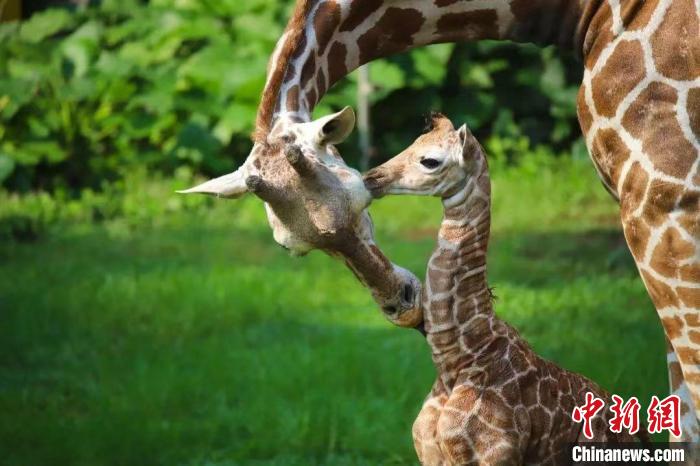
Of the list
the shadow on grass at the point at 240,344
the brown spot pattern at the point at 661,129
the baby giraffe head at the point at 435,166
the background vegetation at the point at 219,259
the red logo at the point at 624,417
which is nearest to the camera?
the brown spot pattern at the point at 661,129

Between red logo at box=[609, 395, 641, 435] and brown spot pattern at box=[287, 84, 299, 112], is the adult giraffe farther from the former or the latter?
red logo at box=[609, 395, 641, 435]

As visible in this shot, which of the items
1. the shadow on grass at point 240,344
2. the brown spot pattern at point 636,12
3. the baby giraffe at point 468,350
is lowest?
the shadow on grass at point 240,344

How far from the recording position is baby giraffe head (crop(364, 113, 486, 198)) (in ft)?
11.4

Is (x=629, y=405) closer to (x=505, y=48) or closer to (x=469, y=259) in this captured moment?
(x=469, y=259)

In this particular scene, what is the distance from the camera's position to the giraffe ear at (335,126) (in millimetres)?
3158

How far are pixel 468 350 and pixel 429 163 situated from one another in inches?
21.1

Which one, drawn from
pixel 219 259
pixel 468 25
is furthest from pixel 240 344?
pixel 468 25

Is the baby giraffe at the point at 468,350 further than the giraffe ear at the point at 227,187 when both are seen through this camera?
Yes

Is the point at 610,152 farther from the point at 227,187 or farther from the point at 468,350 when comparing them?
the point at 227,187

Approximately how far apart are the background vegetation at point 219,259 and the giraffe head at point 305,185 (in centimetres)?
197

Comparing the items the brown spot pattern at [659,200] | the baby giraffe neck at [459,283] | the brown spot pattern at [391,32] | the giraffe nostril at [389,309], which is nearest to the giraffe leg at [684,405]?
the brown spot pattern at [659,200]

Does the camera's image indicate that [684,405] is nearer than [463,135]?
No

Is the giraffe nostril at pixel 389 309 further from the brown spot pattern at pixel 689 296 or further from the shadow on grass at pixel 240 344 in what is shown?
the shadow on grass at pixel 240 344

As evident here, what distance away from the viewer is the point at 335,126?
10.5 ft
